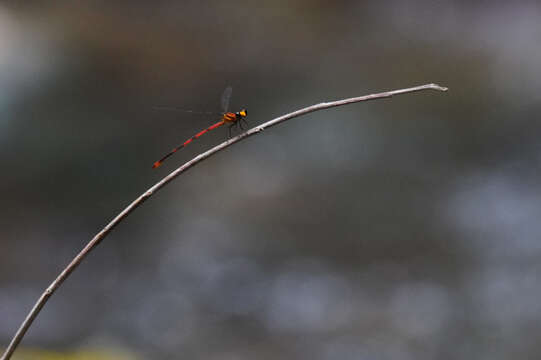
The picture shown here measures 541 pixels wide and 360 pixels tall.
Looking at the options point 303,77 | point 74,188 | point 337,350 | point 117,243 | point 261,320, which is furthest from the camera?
point 303,77

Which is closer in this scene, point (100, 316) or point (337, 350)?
point (337, 350)

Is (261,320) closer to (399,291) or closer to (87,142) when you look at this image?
(399,291)

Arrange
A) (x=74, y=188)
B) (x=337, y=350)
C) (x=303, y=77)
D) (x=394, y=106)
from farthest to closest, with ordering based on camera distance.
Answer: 1. (x=303, y=77)
2. (x=394, y=106)
3. (x=74, y=188)
4. (x=337, y=350)

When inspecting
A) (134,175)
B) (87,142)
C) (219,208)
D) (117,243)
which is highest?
(87,142)

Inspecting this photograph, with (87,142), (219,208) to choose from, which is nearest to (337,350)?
(219,208)

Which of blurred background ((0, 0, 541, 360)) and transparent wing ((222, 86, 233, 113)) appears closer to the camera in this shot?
transparent wing ((222, 86, 233, 113))

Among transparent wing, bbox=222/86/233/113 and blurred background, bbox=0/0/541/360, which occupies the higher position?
blurred background, bbox=0/0/541/360

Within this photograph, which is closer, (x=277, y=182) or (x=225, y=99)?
(x=225, y=99)

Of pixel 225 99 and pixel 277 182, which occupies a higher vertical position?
pixel 277 182
